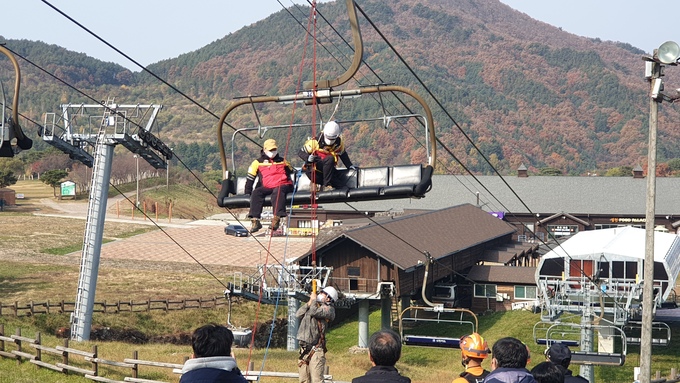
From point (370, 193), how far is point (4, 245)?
56.4m

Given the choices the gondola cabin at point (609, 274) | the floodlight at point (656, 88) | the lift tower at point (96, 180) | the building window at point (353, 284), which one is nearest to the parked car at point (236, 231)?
the building window at point (353, 284)

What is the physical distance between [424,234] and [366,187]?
36208mm

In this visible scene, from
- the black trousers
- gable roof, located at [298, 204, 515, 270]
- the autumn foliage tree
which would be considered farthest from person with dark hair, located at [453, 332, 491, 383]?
the autumn foliage tree

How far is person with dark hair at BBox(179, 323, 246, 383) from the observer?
6.58m

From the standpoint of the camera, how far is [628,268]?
1684 inches

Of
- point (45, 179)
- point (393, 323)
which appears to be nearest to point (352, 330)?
point (393, 323)

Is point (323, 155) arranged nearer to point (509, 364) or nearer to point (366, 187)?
point (366, 187)

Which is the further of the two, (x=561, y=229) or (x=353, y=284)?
(x=561, y=229)

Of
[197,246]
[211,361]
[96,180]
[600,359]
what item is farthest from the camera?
[197,246]

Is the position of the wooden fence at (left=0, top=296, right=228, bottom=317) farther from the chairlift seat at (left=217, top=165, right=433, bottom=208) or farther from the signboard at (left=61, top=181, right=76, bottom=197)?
the signboard at (left=61, top=181, right=76, bottom=197)

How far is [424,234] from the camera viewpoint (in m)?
52.7

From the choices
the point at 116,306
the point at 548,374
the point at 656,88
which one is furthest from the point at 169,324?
the point at 548,374

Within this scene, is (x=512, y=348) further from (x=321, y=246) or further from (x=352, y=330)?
(x=352, y=330)

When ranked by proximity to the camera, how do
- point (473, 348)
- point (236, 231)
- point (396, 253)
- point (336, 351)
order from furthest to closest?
point (236, 231) < point (396, 253) < point (336, 351) < point (473, 348)
